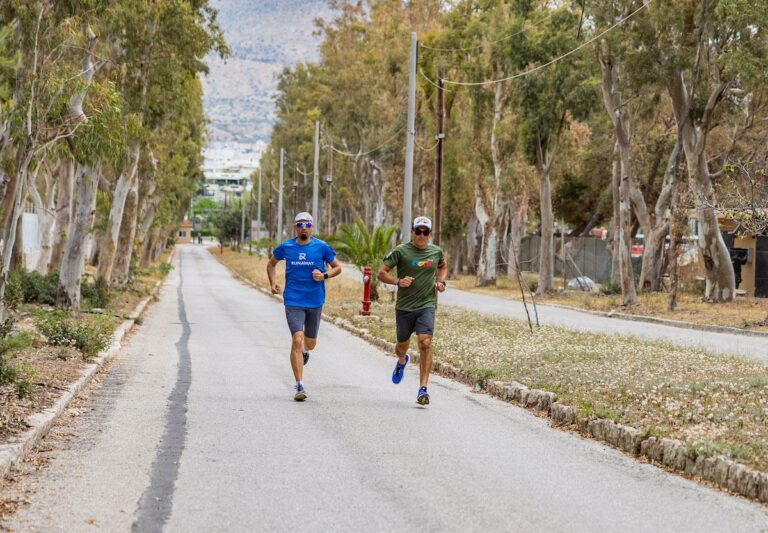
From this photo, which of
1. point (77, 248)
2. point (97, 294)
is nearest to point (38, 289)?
point (97, 294)

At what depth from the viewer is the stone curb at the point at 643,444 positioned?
7.55 m

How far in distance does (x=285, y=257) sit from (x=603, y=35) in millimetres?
21565

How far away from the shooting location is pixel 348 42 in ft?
214

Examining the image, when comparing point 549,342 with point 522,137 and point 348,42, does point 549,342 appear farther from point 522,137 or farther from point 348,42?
point 348,42

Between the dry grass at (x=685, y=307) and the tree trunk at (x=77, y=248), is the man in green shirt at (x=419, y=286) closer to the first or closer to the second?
the tree trunk at (x=77, y=248)

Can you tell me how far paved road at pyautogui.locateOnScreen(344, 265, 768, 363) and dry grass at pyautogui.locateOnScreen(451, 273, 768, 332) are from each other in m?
1.07

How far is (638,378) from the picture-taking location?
12.4 m

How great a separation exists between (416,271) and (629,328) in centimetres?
1615

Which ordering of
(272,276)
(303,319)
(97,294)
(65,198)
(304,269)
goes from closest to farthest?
(304,269) → (303,319) → (272,276) → (97,294) → (65,198)

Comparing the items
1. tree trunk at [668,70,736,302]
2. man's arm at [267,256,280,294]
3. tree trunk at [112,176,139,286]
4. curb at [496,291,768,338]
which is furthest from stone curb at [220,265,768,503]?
tree trunk at [112,176,139,286]

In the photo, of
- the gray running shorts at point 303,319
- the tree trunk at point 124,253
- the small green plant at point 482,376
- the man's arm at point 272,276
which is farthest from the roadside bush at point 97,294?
the gray running shorts at point 303,319

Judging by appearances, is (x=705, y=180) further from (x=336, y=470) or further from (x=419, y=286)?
(x=336, y=470)

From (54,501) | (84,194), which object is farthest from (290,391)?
(84,194)

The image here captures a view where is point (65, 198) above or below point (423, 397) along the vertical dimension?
above
